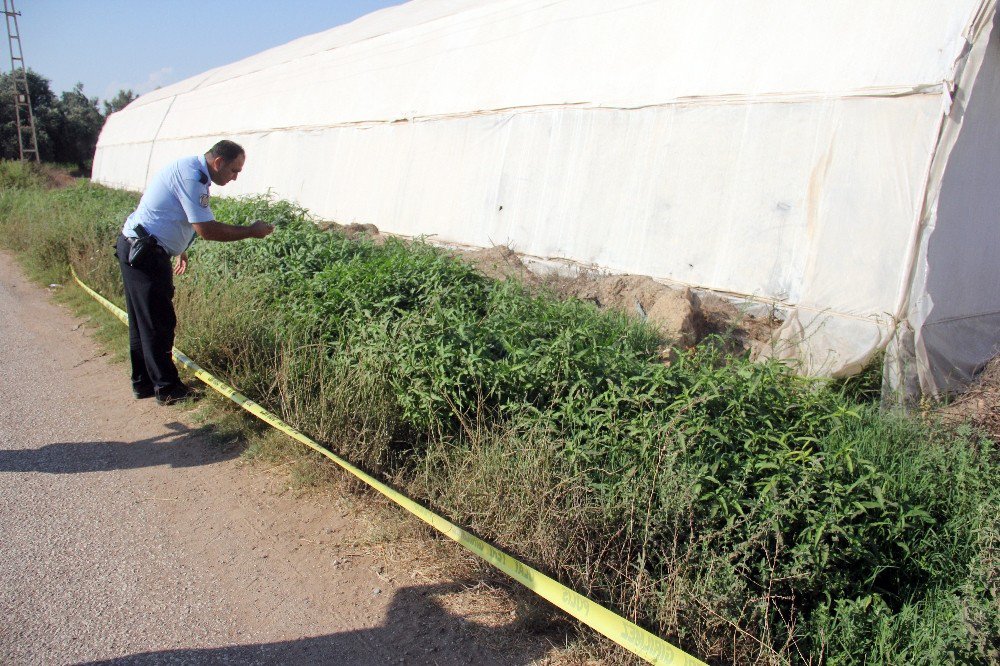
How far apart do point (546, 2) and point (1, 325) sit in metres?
7.45

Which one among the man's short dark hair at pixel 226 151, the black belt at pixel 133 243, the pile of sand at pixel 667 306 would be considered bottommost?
the pile of sand at pixel 667 306

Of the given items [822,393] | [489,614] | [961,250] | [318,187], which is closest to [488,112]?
[318,187]

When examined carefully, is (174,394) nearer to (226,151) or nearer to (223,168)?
(223,168)

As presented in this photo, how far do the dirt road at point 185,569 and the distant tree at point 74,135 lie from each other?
3701 cm

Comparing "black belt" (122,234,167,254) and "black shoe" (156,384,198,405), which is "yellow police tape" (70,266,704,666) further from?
"black belt" (122,234,167,254)

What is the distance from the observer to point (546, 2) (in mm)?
9578

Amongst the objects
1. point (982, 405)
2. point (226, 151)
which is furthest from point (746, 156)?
point (226, 151)

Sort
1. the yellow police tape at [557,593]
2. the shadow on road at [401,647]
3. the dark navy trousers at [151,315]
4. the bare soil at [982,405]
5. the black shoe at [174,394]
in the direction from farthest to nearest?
1. the black shoe at [174,394]
2. the dark navy trousers at [151,315]
3. the bare soil at [982,405]
4. the shadow on road at [401,647]
5. the yellow police tape at [557,593]

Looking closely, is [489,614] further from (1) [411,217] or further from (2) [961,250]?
(1) [411,217]

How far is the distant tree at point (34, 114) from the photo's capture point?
3359 cm

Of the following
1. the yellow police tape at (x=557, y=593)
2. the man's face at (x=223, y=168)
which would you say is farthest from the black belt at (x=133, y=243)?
the yellow police tape at (x=557, y=593)

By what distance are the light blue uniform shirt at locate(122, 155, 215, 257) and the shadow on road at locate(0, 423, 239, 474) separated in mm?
1446

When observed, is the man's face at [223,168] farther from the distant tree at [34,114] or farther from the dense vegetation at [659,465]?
the distant tree at [34,114]

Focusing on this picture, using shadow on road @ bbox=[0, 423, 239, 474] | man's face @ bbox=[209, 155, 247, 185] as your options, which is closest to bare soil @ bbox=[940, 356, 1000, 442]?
shadow on road @ bbox=[0, 423, 239, 474]
